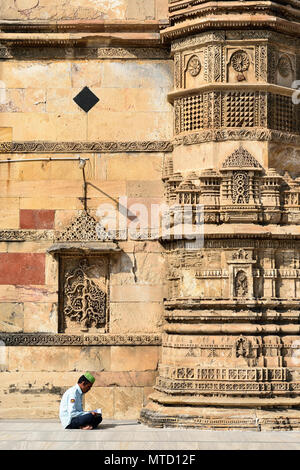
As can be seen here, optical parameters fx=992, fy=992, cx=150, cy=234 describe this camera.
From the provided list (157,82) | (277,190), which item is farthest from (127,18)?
(277,190)

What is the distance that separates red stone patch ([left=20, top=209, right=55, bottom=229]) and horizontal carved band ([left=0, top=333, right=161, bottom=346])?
66.2 inches

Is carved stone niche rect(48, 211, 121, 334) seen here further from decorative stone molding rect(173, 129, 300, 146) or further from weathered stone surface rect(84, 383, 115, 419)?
decorative stone molding rect(173, 129, 300, 146)

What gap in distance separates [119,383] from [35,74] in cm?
497

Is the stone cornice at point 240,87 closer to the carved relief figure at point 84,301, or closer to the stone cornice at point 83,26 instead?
the stone cornice at point 83,26

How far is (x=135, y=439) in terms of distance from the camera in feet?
41.9

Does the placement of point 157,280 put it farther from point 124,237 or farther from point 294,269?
point 294,269

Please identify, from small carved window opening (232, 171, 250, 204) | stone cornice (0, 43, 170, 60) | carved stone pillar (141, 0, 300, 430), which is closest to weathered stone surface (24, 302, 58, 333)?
carved stone pillar (141, 0, 300, 430)

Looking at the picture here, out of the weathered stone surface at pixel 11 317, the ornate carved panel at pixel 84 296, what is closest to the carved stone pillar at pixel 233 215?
the ornate carved panel at pixel 84 296

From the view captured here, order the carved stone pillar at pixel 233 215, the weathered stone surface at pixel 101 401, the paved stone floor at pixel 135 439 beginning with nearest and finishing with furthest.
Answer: the paved stone floor at pixel 135 439
the carved stone pillar at pixel 233 215
the weathered stone surface at pixel 101 401

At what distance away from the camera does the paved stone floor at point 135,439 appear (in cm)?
1222

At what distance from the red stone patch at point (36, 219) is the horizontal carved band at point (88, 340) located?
5.52 feet

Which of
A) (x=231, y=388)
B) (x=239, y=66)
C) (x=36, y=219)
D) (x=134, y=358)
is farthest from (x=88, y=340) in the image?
(x=239, y=66)

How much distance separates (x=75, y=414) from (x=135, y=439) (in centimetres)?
116

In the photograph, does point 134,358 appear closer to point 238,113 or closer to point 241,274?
point 241,274
